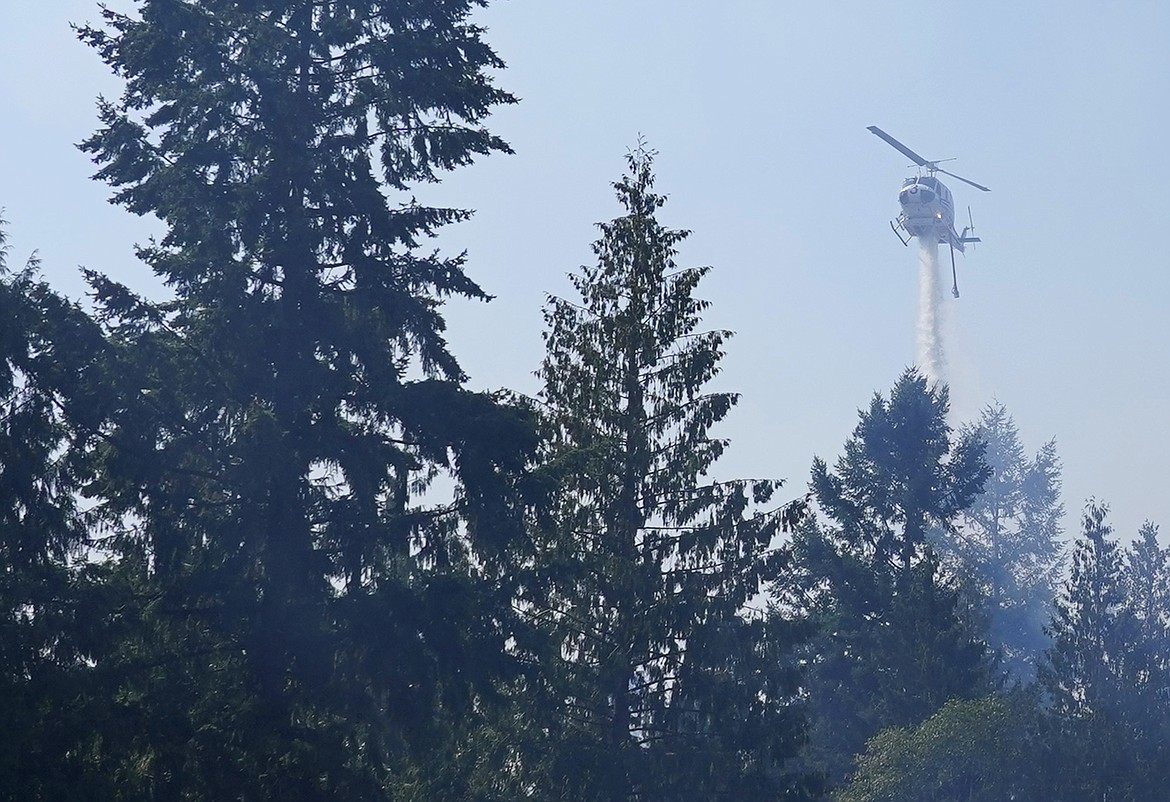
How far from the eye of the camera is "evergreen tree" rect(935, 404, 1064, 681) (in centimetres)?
9662

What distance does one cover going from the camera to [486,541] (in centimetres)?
2319

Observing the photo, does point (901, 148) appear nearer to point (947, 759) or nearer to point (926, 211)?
point (926, 211)

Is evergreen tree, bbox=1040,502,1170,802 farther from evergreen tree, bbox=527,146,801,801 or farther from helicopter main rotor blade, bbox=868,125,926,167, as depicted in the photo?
helicopter main rotor blade, bbox=868,125,926,167

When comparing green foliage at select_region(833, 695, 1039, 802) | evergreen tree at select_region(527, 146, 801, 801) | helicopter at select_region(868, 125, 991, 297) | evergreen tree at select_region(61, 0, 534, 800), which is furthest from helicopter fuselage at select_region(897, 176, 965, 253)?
evergreen tree at select_region(61, 0, 534, 800)

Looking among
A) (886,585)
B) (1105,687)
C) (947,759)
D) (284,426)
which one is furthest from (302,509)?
(1105,687)

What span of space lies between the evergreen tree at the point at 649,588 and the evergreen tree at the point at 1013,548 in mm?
53399

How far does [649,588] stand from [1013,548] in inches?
3372

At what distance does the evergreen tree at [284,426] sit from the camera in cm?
2134

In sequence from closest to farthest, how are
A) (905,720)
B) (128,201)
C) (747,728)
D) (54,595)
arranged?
(54,595) → (128,201) → (747,728) → (905,720)

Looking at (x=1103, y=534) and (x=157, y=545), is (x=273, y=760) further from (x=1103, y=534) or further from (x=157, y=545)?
(x=1103, y=534)

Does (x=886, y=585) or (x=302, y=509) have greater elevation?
(x=886, y=585)

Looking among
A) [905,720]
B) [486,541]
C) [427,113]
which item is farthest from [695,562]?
[905,720]

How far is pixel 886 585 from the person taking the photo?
5697 centimetres

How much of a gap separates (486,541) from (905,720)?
33.1m
